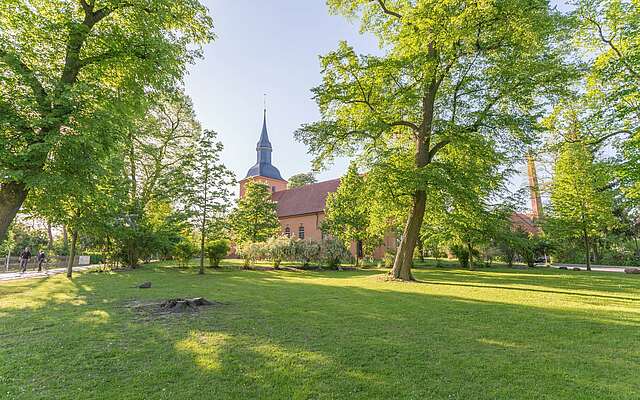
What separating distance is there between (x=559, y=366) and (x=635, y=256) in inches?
1528

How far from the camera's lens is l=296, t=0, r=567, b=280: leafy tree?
480 inches

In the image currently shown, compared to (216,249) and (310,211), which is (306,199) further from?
(216,249)

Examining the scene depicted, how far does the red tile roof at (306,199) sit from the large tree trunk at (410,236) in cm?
2386

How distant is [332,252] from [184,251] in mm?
10824

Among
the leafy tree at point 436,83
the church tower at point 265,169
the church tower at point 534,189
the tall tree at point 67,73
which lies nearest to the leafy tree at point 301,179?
the church tower at point 265,169

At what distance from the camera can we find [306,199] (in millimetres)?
43594

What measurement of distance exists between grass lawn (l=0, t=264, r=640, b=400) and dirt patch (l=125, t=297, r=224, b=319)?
274 mm

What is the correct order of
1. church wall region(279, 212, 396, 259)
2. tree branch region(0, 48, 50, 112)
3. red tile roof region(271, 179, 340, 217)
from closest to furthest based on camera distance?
1. tree branch region(0, 48, 50, 112)
2. church wall region(279, 212, 396, 259)
3. red tile roof region(271, 179, 340, 217)

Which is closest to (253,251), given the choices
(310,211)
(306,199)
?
(310,211)

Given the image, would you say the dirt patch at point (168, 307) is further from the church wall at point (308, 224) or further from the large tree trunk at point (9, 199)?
the church wall at point (308, 224)

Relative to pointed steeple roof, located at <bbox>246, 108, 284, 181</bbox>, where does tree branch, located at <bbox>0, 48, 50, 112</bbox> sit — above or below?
below

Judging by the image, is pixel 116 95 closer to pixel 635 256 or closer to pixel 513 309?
pixel 513 309

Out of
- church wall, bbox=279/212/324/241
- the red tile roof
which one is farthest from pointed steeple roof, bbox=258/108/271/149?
church wall, bbox=279/212/324/241

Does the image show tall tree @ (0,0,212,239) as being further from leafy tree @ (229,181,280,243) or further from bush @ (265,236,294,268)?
leafy tree @ (229,181,280,243)
